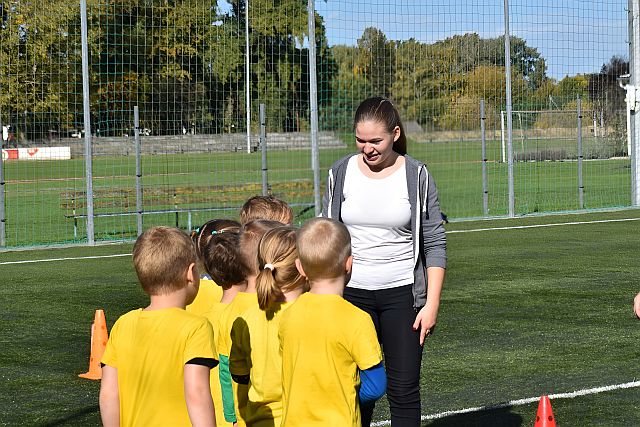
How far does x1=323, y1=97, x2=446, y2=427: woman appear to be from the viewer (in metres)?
5.25

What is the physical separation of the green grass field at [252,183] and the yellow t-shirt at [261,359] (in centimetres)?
1305

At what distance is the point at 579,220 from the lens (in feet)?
65.2

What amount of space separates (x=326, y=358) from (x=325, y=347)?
0.14ft

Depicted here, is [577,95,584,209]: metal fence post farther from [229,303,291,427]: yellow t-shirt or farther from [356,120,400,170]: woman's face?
[229,303,291,427]: yellow t-shirt

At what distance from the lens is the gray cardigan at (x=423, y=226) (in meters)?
5.29

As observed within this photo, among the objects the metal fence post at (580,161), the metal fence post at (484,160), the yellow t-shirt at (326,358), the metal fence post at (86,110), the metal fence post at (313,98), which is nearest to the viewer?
the yellow t-shirt at (326,358)

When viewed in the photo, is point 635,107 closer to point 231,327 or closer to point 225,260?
point 225,260

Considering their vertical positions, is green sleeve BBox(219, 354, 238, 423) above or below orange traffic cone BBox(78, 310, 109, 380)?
above

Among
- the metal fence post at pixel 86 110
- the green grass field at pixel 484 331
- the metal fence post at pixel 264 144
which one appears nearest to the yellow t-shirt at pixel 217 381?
the green grass field at pixel 484 331

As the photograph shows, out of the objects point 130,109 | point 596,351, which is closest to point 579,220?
point 130,109

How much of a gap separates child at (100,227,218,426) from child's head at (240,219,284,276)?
2.64 feet

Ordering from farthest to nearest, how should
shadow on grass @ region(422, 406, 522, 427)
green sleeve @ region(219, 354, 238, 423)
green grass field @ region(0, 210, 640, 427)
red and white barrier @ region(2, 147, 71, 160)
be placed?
1. red and white barrier @ region(2, 147, 71, 160)
2. green grass field @ region(0, 210, 640, 427)
3. shadow on grass @ region(422, 406, 522, 427)
4. green sleeve @ region(219, 354, 238, 423)

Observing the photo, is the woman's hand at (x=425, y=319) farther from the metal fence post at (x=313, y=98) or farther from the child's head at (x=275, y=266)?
the metal fence post at (x=313, y=98)

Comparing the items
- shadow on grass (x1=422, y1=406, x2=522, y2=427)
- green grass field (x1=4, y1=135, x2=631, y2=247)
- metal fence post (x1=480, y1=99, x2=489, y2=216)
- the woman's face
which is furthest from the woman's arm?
metal fence post (x1=480, y1=99, x2=489, y2=216)
